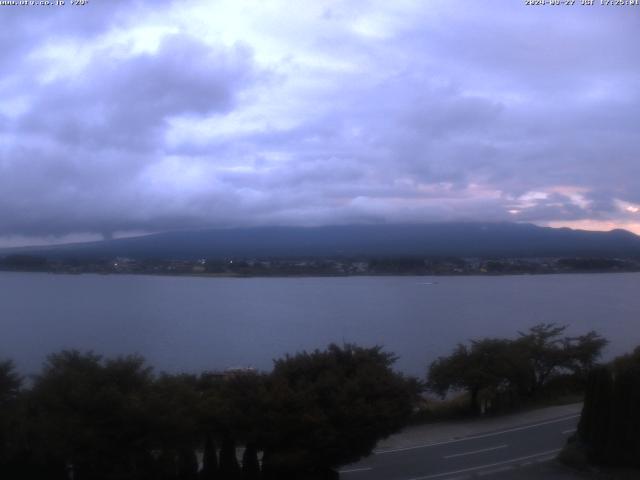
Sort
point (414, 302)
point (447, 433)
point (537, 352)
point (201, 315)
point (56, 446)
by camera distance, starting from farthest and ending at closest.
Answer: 1. point (414, 302)
2. point (201, 315)
3. point (537, 352)
4. point (447, 433)
5. point (56, 446)

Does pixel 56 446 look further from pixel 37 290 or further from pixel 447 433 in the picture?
pixel 37 290

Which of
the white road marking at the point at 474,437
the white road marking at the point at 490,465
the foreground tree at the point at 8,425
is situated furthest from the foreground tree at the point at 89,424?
the white road marking at the point at 474,437

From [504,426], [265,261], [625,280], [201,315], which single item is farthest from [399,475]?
[625,280]

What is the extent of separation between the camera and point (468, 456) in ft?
57.5

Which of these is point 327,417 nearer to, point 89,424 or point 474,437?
point 89,424

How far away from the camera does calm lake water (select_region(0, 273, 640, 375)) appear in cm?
3481

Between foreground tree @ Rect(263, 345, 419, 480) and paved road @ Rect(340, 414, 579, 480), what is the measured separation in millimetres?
1974

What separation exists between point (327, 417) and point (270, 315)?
3594cm

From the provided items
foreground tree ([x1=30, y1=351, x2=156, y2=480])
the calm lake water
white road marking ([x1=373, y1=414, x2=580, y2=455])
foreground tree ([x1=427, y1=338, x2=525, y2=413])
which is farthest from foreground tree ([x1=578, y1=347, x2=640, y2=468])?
the calm lake water

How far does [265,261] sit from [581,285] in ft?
116

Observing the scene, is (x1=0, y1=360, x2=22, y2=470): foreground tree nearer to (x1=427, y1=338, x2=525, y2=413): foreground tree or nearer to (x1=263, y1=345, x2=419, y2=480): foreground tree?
(x1=263, y1=345, x2=419, y2=480): foreground tree

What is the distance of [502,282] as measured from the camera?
85.9 m

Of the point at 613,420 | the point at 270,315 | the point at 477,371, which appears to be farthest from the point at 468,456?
the point at 270,315

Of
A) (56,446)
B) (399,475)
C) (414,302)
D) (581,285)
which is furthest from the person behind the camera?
(581,285)
